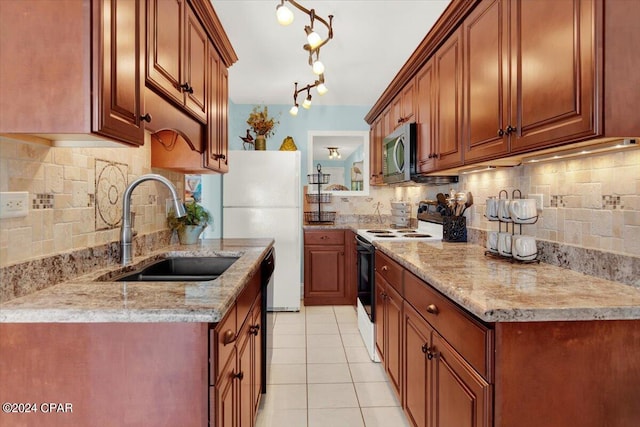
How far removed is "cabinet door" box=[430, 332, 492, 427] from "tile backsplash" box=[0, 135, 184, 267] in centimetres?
144

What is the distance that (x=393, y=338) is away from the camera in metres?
2.14

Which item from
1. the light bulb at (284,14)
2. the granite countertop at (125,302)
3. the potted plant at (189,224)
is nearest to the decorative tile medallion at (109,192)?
the granite countertop at (125,302)

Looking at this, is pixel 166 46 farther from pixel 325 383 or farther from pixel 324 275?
pixel 324 275

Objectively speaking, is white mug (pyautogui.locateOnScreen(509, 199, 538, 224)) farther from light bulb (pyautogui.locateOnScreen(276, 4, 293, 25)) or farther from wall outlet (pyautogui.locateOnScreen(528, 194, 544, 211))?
light bulb (pyautogui.locateOnScreen(276, 4, 293, 25))

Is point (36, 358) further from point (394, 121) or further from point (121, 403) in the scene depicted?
point (394, 121)

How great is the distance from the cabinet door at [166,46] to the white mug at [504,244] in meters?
1.68

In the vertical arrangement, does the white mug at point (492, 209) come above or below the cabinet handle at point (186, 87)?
below

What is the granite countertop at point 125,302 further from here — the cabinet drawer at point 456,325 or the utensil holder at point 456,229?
the utensil holder at point 456,229

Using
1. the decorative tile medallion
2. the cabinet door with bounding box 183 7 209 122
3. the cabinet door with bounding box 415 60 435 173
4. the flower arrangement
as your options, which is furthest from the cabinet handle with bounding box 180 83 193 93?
the flower arrangement

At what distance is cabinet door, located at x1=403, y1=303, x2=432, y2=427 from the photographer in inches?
61.4

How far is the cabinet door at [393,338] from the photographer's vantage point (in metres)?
2.00

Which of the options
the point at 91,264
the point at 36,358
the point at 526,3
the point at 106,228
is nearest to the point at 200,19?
the point at 106,228

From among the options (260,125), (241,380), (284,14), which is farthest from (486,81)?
(260,125)

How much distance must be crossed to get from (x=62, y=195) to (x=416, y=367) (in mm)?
1655
